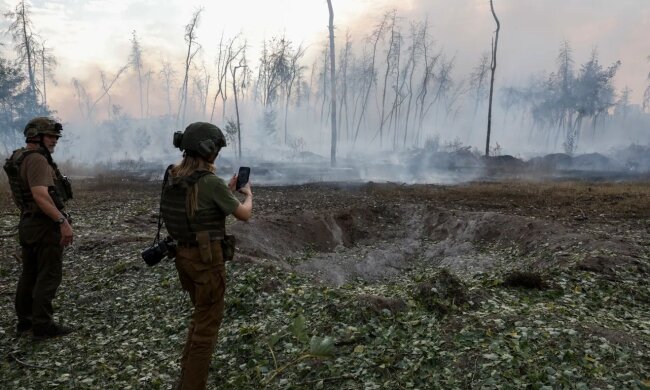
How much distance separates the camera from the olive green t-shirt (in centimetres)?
359

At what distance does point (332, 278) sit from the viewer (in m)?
9.52

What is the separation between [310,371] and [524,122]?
9193 centimetres

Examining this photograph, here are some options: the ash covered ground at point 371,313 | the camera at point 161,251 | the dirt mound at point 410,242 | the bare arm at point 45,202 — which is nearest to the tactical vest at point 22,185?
the bare arm at point 45,202

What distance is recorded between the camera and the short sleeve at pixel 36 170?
16.5 ft

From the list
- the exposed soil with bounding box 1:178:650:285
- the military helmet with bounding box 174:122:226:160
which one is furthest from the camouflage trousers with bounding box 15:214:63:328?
the military helmet with bounding box 174:122:226:160

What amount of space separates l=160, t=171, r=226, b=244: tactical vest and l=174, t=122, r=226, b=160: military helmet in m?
0.19

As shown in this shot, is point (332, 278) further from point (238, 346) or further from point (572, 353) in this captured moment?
point (572, 353)

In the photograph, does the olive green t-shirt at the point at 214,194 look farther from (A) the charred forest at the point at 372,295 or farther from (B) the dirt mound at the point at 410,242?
(B) the dirt mound at the point at 410,242

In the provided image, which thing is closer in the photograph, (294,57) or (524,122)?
(294,57)

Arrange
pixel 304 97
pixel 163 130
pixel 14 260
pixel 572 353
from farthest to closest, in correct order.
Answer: pixel 304 97 < pixel 163 130 < pixel 14 260 < pixel 572 353

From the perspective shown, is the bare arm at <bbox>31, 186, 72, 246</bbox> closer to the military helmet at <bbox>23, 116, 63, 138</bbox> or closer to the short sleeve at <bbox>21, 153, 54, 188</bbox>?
the short sleeve at <bbox>21, 153, 54, 188</bbox>

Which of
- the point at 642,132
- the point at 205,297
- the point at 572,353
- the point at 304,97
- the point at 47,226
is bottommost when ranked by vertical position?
the point at 572,353

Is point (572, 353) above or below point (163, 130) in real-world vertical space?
below

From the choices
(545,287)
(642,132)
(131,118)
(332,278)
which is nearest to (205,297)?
(545,287)
